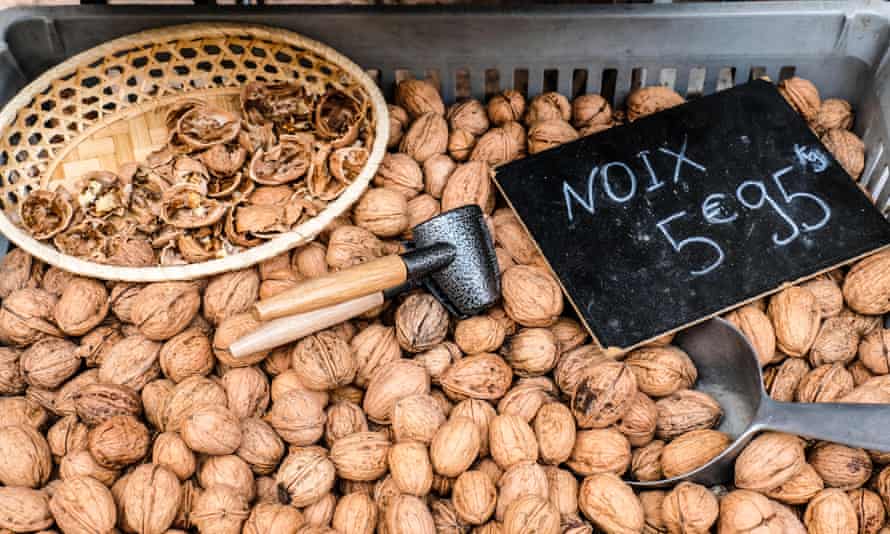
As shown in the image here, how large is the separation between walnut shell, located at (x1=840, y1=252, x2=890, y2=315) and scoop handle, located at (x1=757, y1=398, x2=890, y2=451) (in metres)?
0.31

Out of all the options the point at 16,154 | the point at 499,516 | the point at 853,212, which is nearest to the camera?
the point at 499,516

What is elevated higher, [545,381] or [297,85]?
[297,85]

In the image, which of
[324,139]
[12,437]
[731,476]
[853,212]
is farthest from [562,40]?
[12,437]


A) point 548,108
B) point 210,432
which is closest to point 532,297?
point 548,108

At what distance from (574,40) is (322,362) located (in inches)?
36.6

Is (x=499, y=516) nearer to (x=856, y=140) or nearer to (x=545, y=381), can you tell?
(x=545, y=381)

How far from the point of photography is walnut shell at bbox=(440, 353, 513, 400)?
149 centimetres

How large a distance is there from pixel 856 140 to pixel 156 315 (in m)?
1.52

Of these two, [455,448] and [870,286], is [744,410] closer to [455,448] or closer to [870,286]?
[870,286]

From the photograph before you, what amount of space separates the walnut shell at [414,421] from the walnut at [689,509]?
410mm

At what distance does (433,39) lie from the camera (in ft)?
6.01

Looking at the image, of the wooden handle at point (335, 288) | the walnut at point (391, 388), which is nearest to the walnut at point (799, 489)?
the walnut at point (391, 388)

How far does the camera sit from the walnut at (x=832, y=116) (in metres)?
1.82

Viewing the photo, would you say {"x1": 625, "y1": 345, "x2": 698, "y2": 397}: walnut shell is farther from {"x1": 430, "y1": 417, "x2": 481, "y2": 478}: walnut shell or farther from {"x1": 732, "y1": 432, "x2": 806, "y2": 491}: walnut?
{"x1": 430, "y1": 417, "x2": 481, "y2": 478}: walnut shell
